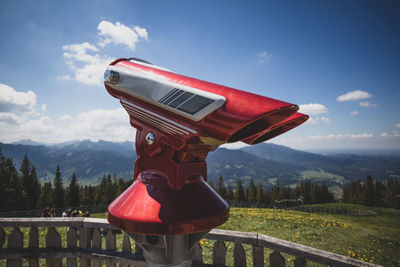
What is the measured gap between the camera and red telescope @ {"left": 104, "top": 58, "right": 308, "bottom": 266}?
3.05ft

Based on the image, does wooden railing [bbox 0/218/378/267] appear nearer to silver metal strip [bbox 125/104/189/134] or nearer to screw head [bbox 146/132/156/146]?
screw head [bbox 146/132/156/146]

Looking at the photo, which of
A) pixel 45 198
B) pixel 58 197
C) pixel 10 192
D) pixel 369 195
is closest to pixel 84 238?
pixel 10 192

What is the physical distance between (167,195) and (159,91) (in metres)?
0.61

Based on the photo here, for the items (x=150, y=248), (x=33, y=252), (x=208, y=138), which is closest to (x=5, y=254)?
(x=33, y=252)

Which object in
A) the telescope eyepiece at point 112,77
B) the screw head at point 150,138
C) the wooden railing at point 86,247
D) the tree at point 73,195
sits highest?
the telescope eyepiece at point 112,77

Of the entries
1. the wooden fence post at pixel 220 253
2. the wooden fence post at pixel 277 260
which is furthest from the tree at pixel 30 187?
the wooden fence post at pixel 277 260

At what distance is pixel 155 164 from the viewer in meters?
1.37

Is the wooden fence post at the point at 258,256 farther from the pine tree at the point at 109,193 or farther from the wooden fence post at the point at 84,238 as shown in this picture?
the pine tree at the point at 109,193

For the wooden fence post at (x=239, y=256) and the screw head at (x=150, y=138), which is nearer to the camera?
the screw head at (x=150, y=138)

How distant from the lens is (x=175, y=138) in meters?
1.21

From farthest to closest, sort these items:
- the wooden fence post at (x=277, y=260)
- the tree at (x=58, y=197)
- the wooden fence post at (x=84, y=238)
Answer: the tree at (x=58, y=197) → the wooden fence post at (x=84, y=238) → the wooden fence post at (x=277, y=260)

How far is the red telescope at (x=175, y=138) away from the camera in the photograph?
93 centimetres

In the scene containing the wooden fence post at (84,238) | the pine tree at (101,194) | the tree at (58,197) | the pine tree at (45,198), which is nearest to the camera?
the wooden fence post at (84,238)

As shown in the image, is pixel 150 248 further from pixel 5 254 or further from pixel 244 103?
pixel 5 254
